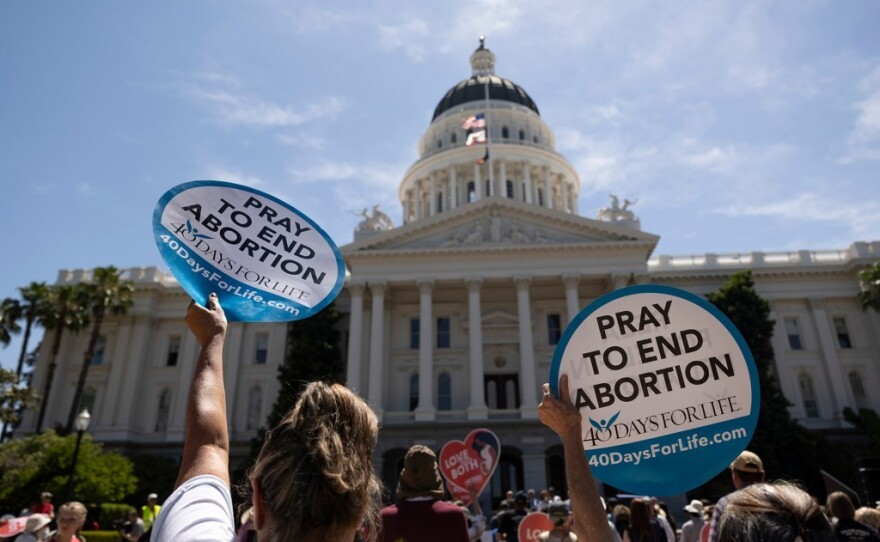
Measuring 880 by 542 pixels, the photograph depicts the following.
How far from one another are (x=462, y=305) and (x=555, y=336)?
628 cm

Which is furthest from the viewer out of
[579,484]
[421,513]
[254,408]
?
[254,408]

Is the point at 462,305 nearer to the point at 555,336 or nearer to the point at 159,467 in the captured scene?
the point at 555,336

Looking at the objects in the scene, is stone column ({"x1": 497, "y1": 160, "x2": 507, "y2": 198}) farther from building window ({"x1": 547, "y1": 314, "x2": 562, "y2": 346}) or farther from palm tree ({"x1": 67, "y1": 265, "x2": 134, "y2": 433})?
palm tree ({"x1": 67, "y1": 265, "x2": 134, "y2": 433})

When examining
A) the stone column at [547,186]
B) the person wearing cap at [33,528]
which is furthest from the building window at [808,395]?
the person wearing cap at [33,528]

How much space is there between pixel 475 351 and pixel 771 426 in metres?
16.1

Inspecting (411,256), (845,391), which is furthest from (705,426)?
(845,391)

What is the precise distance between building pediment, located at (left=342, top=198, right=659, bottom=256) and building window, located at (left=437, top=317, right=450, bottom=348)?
5.38m

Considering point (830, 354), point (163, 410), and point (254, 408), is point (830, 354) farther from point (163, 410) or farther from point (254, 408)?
point (163, 410)

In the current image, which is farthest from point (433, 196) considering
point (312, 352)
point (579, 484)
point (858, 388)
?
point (579, 484)

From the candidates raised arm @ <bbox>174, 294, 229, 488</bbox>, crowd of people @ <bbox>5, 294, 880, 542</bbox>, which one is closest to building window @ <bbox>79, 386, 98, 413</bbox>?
crowd of people @ <bbox>5, 294, 880, 542</bbox>

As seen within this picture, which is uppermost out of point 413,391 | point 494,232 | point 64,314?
point 494,232

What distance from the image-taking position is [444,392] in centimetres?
3950

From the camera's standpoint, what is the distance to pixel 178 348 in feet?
146

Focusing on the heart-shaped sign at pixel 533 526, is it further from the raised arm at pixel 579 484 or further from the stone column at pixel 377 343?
the stone column at pixel 377 343
